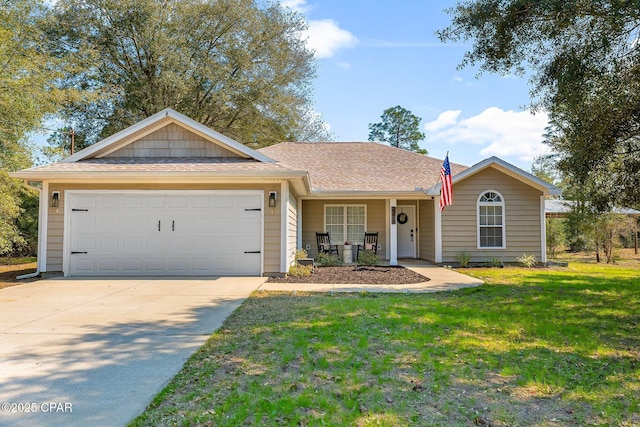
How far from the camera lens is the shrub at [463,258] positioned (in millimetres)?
12258

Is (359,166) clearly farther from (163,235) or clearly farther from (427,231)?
(163,235)

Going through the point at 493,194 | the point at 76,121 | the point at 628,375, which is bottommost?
the point at 628,375

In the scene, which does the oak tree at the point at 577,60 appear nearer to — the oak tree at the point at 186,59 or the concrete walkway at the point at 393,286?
the concrete walkway at the point at 393,286

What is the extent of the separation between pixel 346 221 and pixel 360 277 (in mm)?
5048

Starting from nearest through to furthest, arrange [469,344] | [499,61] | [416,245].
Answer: [469,344]
[499,61]
[416,245]

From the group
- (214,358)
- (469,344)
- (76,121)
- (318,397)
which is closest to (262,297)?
(214,358)

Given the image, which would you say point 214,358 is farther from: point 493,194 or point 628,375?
point 493,194

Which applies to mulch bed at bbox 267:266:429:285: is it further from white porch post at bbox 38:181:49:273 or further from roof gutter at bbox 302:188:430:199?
white porch post at bbox 38:181:49:273

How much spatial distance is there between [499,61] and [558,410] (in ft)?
21.5

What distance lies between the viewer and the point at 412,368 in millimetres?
3570

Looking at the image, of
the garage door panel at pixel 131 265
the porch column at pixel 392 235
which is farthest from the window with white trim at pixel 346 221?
the garage door panel at pixel 131 265

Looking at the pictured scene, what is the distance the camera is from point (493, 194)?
1268 centimetres

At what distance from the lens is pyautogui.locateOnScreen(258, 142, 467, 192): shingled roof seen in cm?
1361

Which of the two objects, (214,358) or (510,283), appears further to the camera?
(510,283)
